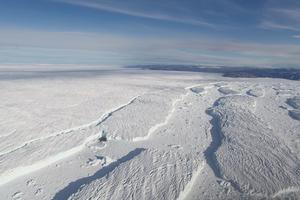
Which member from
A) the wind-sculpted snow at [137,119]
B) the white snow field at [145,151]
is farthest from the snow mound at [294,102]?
the wind-sculpted snow at [137,119]

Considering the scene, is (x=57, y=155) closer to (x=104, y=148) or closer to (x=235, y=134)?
(x=104, y=148)

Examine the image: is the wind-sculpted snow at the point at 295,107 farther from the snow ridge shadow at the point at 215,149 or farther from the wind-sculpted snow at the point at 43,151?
the wind-sculpted snow at the point at 43,151

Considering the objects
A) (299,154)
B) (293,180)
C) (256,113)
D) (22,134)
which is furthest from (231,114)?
(22,134)

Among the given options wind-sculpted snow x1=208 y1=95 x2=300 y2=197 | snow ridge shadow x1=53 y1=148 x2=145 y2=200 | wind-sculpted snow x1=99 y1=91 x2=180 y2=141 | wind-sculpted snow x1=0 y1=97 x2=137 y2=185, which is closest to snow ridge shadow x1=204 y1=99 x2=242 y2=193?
wind-sculpted snow x1=208 y1=95 x2=300 y2=197

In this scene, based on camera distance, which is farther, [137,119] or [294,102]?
[294,102]

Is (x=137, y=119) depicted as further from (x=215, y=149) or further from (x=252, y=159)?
(x=252, y=159)

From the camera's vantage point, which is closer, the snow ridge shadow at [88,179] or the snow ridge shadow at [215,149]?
the snow ridge shadow at [88,179]

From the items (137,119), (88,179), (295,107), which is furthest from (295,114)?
(88,179)
